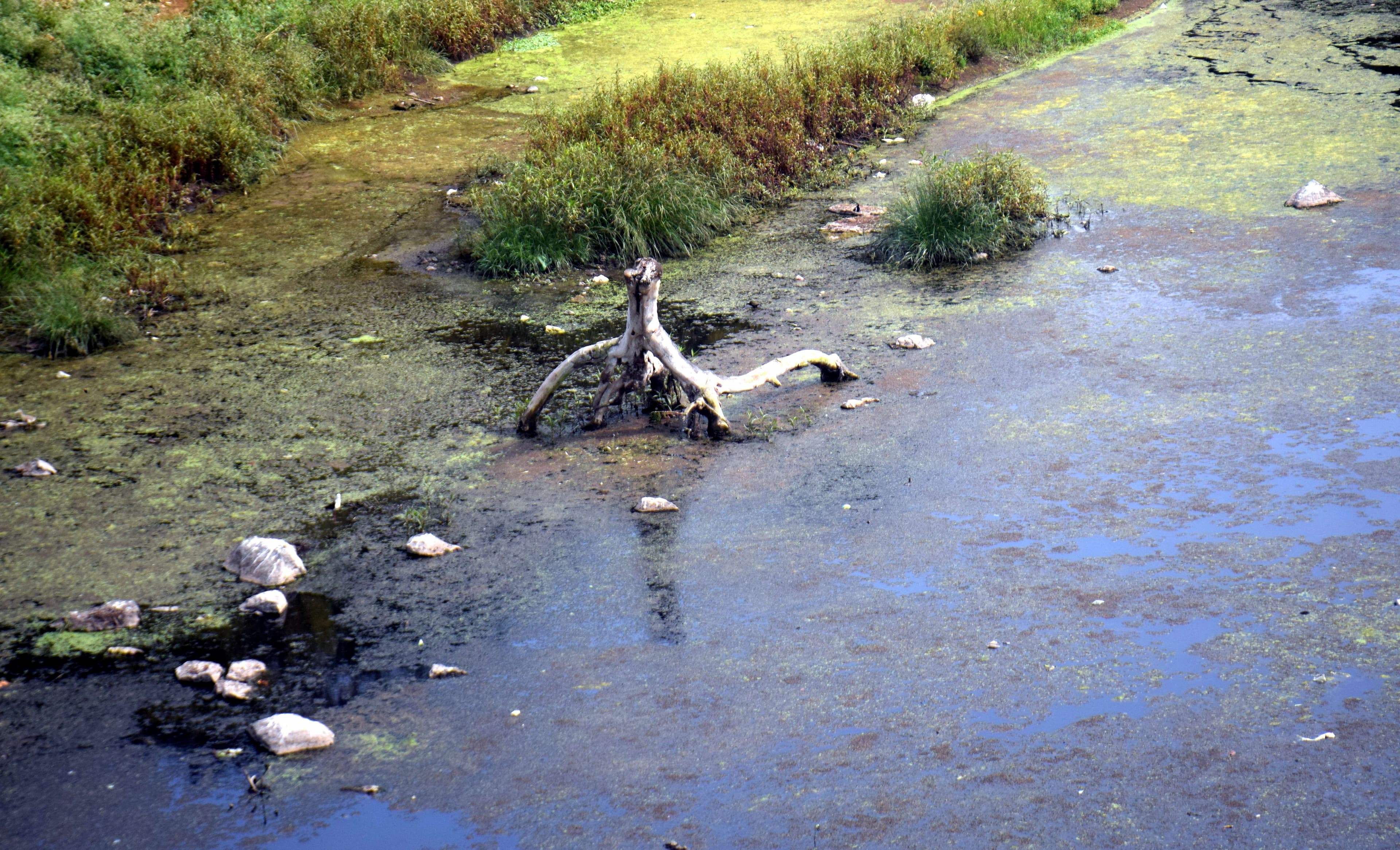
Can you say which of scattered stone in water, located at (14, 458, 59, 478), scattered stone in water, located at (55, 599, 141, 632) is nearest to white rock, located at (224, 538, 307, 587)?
scattered stone in water, located at (55, 599, 141, 632)

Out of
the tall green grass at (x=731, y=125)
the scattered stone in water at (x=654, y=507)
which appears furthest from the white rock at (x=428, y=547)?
the tall green grass at (x=731, y=125)

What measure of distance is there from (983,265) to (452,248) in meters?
3.15

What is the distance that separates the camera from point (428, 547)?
3.90 metres

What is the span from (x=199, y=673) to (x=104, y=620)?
496 millimetres

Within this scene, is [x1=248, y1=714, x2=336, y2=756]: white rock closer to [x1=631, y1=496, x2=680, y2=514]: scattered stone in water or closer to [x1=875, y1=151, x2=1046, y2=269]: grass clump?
[x1=631, y1=496, x2=680, y2=514]: scattered stone in water

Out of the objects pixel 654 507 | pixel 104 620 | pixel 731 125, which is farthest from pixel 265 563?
pixel 731 125

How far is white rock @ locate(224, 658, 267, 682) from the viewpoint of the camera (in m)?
3.23

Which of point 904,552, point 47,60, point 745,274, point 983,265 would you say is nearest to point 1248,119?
point 983,265

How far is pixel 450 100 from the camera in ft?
31.7

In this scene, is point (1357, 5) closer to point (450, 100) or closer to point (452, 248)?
point (450, 100)

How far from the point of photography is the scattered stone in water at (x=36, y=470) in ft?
14.4

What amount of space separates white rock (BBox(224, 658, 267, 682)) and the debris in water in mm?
20

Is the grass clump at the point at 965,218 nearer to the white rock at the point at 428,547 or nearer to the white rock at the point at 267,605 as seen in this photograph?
the white rock at the point at 428,547

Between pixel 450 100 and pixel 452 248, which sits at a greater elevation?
pixel 450 100
